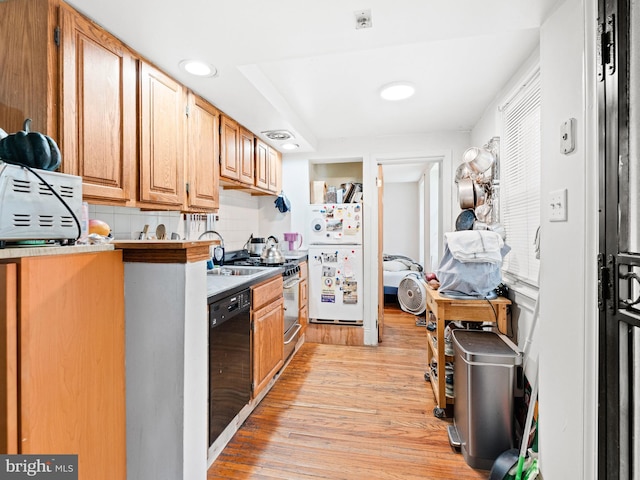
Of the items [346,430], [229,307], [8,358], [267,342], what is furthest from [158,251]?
[346,430]

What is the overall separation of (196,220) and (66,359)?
5.77ft

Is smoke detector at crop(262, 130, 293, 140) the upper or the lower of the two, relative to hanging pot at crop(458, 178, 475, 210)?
upper

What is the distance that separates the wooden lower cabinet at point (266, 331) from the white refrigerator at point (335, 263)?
91 centimetres

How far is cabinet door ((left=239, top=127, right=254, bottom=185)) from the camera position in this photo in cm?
265

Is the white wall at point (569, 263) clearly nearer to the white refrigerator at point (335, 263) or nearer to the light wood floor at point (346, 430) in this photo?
the light wood floor at point (346, 430)

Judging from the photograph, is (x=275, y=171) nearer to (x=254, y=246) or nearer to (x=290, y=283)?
(x=254, y=246)

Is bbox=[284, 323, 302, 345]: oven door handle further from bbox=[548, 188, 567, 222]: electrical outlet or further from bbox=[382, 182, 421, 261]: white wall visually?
bbox=[382, 182, 421, 261]: white wall

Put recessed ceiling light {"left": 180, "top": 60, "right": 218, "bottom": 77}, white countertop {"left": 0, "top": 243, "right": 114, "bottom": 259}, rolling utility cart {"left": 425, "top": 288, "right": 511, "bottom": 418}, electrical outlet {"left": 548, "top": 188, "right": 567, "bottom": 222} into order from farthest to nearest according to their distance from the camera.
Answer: rolling utility cart {"left": 425, "top": 288, "right": 511, "bottom": 418}, recessed ceiling light {"left": 180, "top": 60, "right": 218, "bottom": 77}, electrical outlet {"left": 548, "top": 188, "right": 567, "bottom": 222}, white countertop {"left": 0, "top": 243, "right": 114, "bottom": 259}

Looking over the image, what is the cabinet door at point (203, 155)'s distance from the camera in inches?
78.1

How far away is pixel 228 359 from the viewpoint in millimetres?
1669

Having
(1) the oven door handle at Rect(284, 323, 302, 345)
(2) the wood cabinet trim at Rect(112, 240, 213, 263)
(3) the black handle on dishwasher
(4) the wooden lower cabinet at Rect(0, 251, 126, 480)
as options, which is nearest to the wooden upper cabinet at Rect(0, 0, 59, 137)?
(2) the wood cabinet trim at Rect(112, 240, 213, 263)

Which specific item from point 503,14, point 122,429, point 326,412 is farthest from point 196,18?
point 326,412

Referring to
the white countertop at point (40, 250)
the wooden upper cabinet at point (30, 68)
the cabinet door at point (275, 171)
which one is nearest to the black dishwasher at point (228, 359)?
the white countertop at point (40, 250)

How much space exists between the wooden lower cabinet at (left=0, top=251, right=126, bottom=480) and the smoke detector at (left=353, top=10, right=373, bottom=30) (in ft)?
4.45
